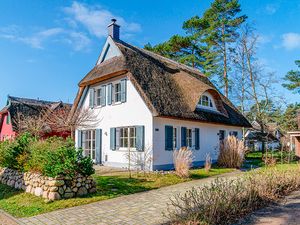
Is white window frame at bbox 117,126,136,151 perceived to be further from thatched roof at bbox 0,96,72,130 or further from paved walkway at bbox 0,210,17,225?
thatched roof at bbox 0,96,72,130

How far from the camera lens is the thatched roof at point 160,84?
13.5 m

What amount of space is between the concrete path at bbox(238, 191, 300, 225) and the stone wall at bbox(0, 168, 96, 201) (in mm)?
4624

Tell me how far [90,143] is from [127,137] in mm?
3763

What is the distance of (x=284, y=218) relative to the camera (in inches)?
216

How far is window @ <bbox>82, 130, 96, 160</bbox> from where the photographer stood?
54.6 ft

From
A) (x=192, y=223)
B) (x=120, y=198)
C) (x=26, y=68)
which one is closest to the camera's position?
(x=192, y=223)

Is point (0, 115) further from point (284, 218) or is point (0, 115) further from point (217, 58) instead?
point (284, 218)

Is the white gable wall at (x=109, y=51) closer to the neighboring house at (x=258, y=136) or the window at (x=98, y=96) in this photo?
the window at (x=98, y=96)

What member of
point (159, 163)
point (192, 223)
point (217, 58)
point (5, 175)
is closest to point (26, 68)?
point (5, 175)

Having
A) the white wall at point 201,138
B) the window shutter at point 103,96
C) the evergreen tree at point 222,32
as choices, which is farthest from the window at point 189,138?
the evergreen tree at point 222,32

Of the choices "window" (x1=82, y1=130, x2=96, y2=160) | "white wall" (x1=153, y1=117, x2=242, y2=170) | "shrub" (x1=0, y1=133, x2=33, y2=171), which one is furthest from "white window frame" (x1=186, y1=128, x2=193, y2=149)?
"shrub" (x1=0, y1=133, x2=33, y2=171)

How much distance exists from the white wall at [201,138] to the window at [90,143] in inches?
199

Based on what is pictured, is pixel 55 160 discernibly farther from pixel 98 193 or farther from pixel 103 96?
pixel 103 96

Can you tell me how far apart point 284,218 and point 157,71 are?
453 inches
